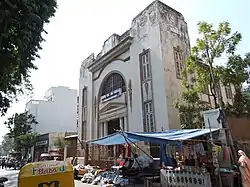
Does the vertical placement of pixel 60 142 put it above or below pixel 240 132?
above

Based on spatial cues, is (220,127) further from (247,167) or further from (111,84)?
(111,84)

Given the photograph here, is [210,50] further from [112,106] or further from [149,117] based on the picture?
[112,106]

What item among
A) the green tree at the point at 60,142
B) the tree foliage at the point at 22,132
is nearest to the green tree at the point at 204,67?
the green tree at the point at 60,142

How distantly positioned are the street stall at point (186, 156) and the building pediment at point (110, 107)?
5599 millimetres

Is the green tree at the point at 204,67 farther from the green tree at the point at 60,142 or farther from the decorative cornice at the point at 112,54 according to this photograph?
the green tree at the point at 60,142

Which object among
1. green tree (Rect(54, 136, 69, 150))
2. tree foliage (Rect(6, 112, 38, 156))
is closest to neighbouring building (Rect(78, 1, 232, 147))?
green tree (Rect(54, 136, 69, 150))

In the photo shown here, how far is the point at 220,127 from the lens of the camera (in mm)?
7613

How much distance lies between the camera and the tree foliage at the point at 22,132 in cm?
2781

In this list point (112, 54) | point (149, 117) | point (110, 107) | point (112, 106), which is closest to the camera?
point (149, 117)

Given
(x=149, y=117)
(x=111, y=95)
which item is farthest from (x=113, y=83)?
(x=149, y=117)

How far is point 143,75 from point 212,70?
16.0 ft

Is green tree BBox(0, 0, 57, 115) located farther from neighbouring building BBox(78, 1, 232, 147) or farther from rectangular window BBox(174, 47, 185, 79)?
rectangular window BBox(174, 47, 185, 79)

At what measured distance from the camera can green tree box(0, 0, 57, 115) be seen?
5.69 meters

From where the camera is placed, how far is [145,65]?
13.5 metres
